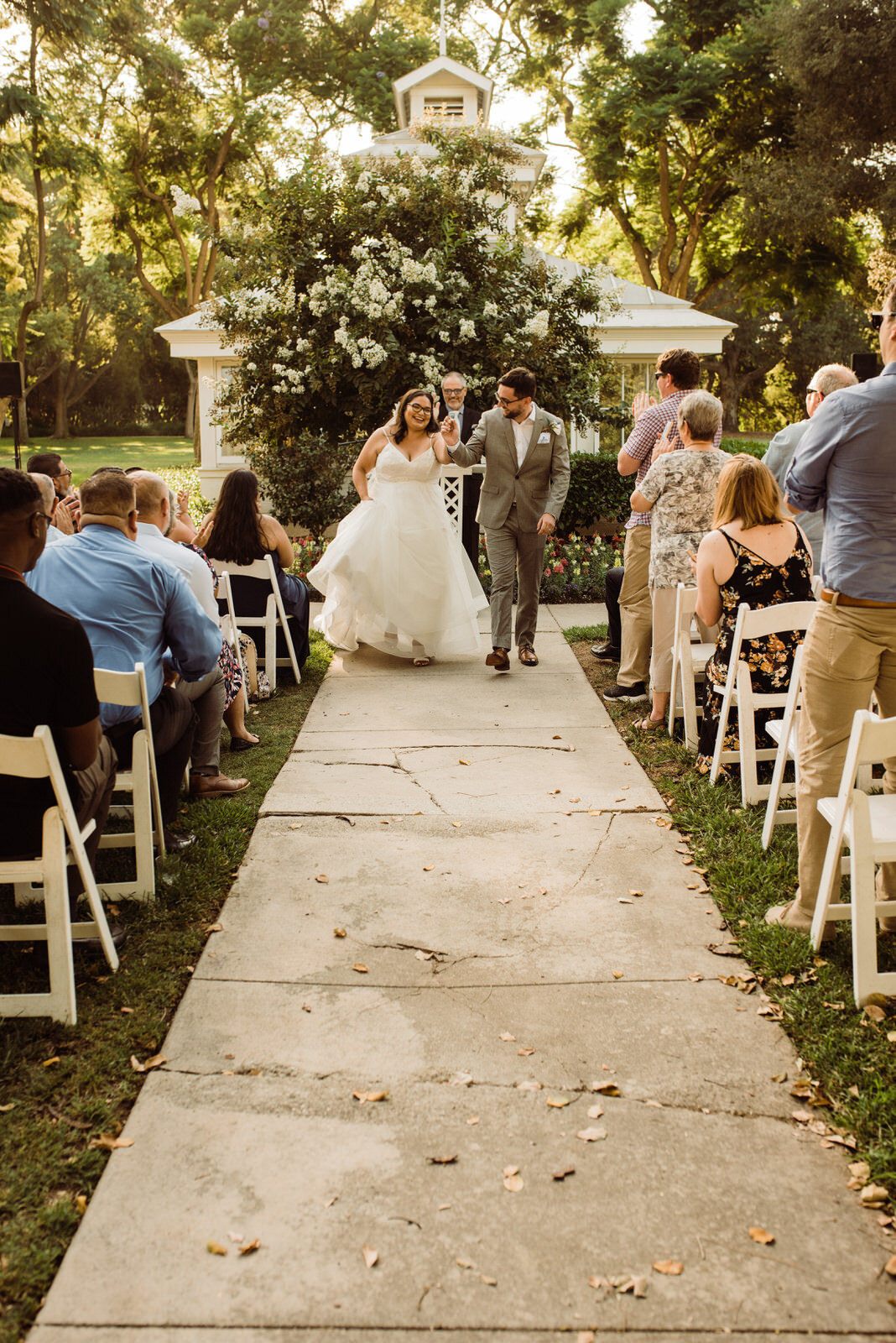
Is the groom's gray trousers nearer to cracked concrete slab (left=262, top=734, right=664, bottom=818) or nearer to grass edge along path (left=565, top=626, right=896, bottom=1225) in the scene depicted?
cracked concrete slab (left=262, top=734, right=664, bottom=818)

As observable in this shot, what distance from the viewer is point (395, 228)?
13219 mm

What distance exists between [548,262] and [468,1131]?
16.9m

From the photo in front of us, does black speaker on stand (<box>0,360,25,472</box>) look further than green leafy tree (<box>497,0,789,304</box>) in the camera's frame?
No

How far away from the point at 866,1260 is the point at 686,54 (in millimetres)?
30960

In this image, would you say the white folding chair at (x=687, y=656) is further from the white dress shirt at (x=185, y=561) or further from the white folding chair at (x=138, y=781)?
the white folding chair at (x=138, y=781)

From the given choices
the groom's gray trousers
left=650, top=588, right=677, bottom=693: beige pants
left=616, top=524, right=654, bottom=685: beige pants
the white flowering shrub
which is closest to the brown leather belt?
left=650, top=588, right=677, bottom=693: beige pants

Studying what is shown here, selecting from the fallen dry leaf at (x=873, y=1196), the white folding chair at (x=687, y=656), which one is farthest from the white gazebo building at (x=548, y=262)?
the fallen dry leaf at (x=873, y=1196)

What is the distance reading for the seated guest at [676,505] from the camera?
6199 mm

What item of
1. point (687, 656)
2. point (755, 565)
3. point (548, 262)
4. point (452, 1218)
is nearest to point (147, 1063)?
point (452, 1218)

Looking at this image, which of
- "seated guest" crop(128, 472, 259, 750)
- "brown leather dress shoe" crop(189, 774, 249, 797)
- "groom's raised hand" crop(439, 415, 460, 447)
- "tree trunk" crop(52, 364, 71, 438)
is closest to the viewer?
"seated guest" crop(128, 472, 259, 750)

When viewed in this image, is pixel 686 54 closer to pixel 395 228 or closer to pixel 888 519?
pixel 395 228

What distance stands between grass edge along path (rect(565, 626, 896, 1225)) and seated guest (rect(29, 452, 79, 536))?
13.8 ft

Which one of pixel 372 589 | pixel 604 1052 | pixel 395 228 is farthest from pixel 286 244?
pixel 604 1052

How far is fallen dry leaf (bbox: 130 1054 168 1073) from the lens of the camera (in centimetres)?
323
